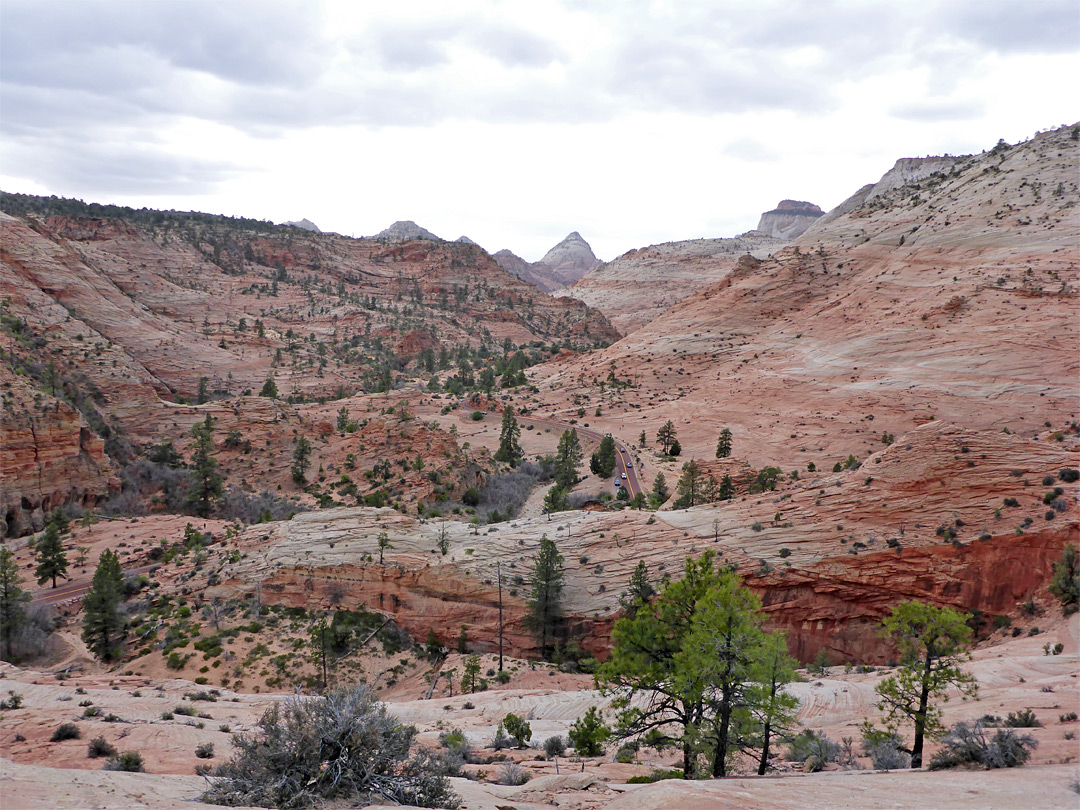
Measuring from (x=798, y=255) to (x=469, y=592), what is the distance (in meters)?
71.9

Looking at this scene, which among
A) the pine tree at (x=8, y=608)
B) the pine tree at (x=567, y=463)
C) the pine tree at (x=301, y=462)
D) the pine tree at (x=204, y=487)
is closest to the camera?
the pine tree at (x=8, y=608)

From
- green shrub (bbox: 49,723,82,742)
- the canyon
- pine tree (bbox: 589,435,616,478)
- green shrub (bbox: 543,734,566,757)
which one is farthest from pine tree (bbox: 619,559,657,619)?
pine tree (bbox: 589,435,616,478)

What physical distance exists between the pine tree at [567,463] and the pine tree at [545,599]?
1817 centimetres

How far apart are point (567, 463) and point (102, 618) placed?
3141cm

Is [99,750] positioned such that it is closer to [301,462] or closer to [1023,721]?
[1023,721]

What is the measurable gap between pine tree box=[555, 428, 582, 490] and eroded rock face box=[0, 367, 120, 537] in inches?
1293

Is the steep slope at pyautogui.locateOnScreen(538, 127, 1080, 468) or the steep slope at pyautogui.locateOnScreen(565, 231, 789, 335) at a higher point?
the steep slope at pyautogui.locateOnScreen(565, 231, 789, 335)

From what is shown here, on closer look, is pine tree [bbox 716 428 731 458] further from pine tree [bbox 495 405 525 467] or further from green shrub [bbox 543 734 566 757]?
green shrub [bbox 543 734 566 757]

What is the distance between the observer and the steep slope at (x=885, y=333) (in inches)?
1865

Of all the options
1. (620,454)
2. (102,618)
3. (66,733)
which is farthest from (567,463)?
(66,733)

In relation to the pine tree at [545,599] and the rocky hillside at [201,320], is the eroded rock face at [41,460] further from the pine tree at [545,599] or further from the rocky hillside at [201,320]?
the pine tree at [545,599]

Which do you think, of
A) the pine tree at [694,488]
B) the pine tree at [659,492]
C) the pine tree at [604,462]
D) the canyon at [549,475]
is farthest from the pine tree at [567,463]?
the pine tree at [694,488]

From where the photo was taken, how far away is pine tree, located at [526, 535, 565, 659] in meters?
27.1

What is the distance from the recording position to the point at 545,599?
89.0 feet
